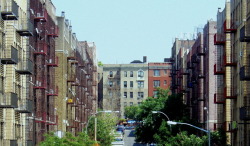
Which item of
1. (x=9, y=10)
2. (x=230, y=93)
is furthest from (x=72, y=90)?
(x=9, y=10)

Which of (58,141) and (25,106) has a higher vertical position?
(25,106)

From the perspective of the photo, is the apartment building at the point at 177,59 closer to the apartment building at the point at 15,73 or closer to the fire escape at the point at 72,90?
the fire escape at the point at 72,90

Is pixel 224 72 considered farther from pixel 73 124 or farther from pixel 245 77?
pixel 73 124

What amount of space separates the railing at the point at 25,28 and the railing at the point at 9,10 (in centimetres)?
616

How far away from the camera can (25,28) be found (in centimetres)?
7069

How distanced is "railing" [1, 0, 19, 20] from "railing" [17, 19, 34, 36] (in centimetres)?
616

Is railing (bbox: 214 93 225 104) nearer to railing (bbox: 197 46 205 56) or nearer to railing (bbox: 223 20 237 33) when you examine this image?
railing (bbox: 223 20 237 33)

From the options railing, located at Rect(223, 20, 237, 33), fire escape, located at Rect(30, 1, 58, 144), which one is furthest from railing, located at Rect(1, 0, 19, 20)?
railing, located at Rect(223, 20, 237, 33)

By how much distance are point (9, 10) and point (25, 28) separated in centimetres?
897

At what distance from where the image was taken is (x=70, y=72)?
4405 inches

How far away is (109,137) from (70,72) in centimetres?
1844

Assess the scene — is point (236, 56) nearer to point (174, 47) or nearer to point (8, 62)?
point (8, 62)

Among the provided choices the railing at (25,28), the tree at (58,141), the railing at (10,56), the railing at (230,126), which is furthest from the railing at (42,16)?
the railing at (230,126)

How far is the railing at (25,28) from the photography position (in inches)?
2704
